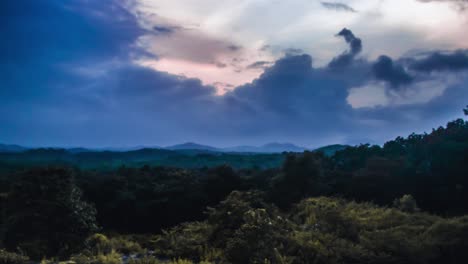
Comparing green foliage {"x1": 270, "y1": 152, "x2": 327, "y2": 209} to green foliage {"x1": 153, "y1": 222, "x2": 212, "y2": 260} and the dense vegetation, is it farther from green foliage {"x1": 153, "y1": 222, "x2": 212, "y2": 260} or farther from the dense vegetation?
green foliage {"x1": 153, "y1": 222, "x2": 212, "y2": 260}

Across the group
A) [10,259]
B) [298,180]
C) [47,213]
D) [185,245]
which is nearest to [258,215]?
[185,245]

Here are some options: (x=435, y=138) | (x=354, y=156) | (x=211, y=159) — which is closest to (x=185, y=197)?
(x=354, y=156)

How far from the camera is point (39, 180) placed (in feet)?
44.4

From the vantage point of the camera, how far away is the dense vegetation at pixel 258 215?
9.27 meters

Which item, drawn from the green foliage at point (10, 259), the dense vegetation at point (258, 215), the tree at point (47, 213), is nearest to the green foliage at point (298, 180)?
the dense vegetation at point (258, 215)

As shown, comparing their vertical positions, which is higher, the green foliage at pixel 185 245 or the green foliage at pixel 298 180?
the green foliage at pixel 298 180

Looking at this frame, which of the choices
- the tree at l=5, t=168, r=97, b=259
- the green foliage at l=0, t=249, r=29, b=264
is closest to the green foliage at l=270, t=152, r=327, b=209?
the tree at l=5, t=168, r=97, b=259

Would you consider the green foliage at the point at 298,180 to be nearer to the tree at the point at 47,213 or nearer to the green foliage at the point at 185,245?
the tree at the point at 47,213

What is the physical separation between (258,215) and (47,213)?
26.1 feet

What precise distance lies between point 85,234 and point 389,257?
9.25 metres

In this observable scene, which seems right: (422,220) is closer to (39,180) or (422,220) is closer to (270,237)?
(270,237)

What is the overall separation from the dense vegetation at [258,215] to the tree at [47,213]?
0.11 ft

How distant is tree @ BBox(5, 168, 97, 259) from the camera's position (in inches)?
505

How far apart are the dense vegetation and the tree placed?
0.11 feet
